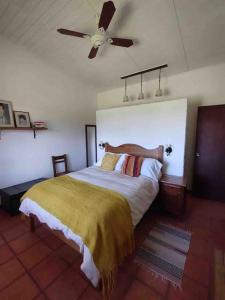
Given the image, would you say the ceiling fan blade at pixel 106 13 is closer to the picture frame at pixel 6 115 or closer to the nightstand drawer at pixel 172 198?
the picture frame at pixel 6 115

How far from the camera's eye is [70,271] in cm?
155

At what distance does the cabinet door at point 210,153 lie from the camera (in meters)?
2.84

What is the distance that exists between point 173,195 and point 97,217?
157cm

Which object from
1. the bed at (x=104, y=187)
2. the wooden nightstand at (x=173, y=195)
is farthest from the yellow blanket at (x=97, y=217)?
the wooden nightstand at (x=173, y=195)

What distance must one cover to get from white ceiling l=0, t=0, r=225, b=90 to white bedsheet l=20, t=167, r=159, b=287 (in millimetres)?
2186

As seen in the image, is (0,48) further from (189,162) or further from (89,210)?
(189,162)

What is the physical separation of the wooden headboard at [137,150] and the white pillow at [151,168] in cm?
24

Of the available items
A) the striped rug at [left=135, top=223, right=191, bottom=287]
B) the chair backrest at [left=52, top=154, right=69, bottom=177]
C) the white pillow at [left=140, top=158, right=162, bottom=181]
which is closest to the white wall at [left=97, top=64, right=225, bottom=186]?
the white pillow at [left=140, top=158, right=162, bottom=181]

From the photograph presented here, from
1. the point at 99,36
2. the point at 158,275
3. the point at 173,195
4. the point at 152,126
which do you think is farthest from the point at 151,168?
the point at 99,36

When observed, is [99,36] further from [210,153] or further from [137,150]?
[210,153]

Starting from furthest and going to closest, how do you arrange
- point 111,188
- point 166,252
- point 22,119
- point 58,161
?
point 58,161 → point 22,119 → point 111,188 → point 166,252

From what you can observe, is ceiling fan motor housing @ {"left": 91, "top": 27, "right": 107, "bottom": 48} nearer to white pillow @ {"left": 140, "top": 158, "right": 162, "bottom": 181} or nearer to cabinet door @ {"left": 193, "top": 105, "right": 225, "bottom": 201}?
white pillow @ {"left": 140, "top": 158, "right": 162, "bottom": 181}

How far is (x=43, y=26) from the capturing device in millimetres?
2104

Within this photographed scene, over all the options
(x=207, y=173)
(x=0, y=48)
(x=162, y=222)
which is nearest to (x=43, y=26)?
(x=0, y=48)
